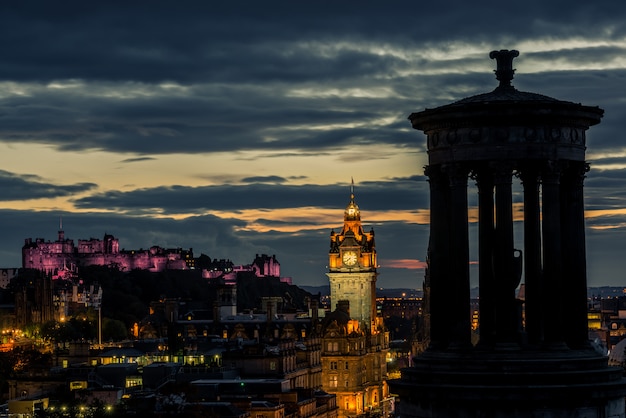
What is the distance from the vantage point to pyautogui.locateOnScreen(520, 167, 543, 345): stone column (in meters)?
33.4

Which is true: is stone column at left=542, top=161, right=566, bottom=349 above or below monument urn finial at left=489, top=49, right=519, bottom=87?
below

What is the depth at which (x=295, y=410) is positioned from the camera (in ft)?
461

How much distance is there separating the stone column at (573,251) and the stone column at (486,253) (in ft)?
4.03

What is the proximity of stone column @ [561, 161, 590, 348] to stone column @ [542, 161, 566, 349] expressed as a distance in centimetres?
24

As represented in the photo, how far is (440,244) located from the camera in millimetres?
33875

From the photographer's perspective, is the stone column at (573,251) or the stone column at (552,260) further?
the stone column at (573,251)

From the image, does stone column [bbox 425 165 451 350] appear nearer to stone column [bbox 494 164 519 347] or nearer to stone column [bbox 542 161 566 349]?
stone column [bbox 494 164 519 347]

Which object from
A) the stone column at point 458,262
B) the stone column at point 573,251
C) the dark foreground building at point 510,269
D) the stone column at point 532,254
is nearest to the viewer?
the dark foreground building at point 510,269

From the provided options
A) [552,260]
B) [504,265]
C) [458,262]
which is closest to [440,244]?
[458,262]

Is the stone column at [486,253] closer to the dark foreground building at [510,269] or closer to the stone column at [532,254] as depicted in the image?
the dark foreground building at [510,269]

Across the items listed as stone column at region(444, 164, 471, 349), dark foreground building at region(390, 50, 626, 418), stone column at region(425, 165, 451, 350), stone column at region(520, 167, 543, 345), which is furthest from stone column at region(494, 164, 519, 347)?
stone column at region(425, 165, 451, 350)

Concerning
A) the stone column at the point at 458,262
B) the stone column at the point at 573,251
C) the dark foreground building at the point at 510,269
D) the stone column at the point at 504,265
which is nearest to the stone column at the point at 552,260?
the dark foreground building at the point at 510,269

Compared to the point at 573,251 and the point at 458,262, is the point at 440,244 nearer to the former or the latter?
the point at 458,262

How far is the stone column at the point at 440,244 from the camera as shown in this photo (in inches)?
1329
